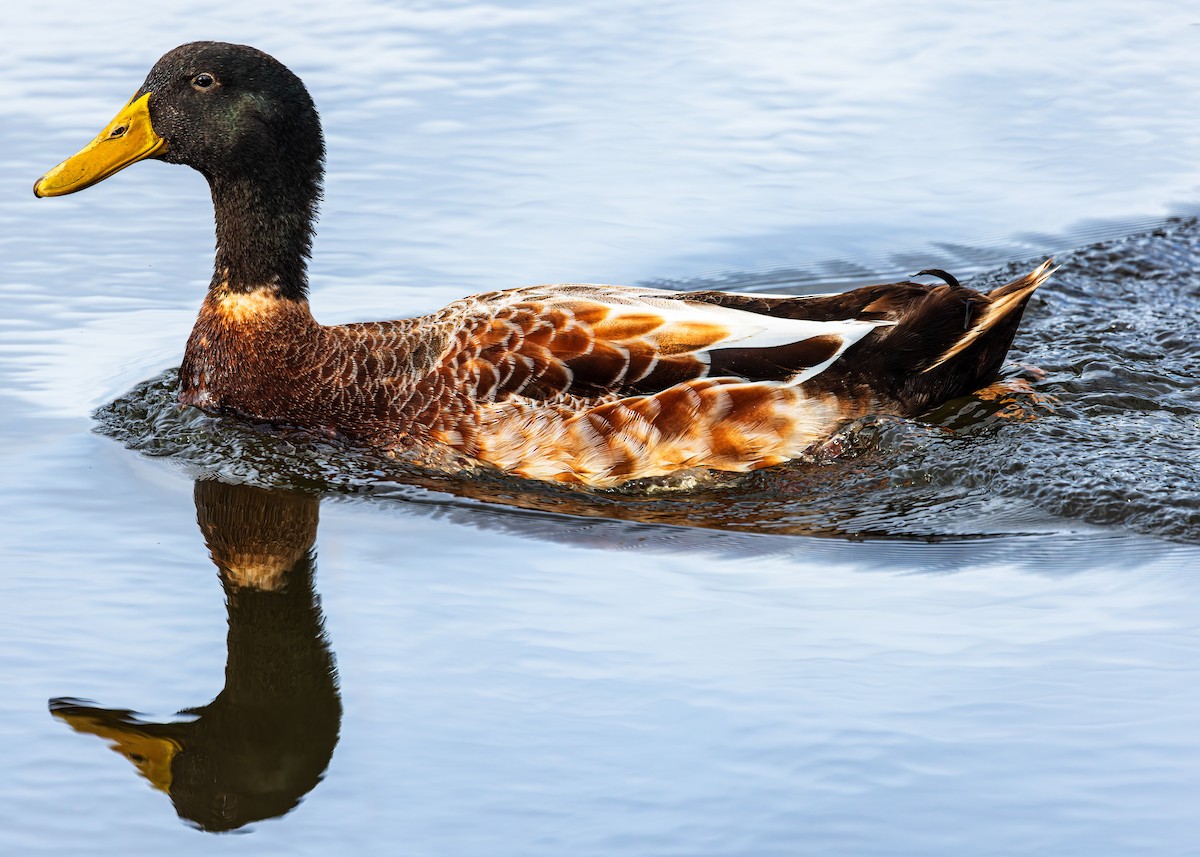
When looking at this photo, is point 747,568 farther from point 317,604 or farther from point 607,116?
point 607,116

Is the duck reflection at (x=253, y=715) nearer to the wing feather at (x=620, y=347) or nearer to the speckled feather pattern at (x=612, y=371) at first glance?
the speckled feather pattern at (x=612, y=371)

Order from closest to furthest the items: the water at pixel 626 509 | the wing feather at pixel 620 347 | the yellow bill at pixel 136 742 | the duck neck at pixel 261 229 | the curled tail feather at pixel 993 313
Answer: the water at pixel 626 509
the yellow bill at pixel 136 742
the wing feather at pixel 620 347
the curled tail feather at pixel 993 313
the duck neck at pixel 261 229

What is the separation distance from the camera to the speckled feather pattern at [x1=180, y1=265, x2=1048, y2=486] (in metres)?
8.02

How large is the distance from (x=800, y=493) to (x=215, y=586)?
2.77 metres

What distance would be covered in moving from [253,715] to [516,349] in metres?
2.57

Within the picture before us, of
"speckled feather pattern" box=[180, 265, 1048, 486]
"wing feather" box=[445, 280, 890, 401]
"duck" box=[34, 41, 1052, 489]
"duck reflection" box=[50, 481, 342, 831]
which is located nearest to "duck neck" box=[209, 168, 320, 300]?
"duck" box=[34, 41, 1052, 489]

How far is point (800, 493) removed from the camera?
7992 mm

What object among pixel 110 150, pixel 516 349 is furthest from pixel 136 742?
pixel 110 150

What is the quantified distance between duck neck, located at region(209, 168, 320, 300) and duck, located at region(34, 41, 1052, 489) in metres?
0.01

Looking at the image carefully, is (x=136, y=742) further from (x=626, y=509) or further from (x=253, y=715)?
(x=626, y=509)

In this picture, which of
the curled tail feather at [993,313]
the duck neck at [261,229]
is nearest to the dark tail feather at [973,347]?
the curled tail feather at [993,313]

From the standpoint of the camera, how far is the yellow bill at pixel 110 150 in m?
8.64

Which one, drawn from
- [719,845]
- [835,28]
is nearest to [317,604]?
[719,845]

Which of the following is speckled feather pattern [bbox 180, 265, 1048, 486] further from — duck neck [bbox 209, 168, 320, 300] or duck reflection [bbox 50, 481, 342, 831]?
duck reflection [bbox 50, 481, 342, 831]
